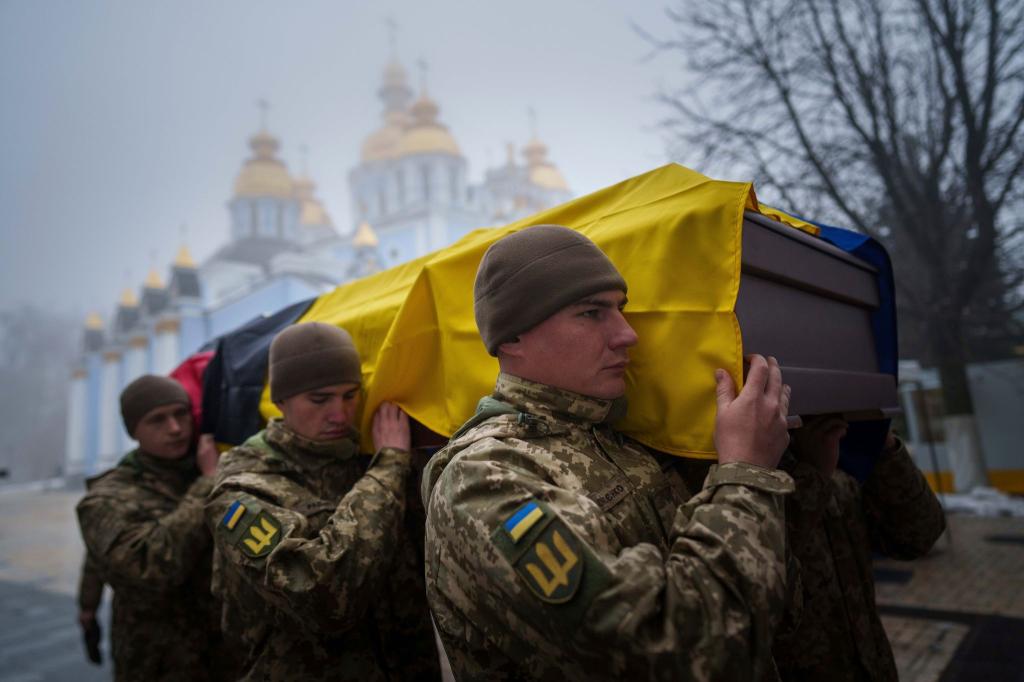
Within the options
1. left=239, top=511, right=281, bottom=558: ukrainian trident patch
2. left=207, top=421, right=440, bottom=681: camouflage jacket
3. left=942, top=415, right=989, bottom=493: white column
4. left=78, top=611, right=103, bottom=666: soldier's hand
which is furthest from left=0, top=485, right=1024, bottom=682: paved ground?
left=239, top=511, right=281, bottom=558: ukrainian trident patch

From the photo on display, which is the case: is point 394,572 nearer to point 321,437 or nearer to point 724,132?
point 321,437

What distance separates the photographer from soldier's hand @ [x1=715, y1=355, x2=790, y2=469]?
3.78 ft

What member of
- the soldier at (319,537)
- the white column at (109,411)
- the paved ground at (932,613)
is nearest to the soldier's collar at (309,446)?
the soldier at (319,537)

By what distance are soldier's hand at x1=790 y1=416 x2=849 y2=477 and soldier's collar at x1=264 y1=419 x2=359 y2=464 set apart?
1.36 meters

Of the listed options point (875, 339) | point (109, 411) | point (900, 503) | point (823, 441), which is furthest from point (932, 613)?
point (109, 411)

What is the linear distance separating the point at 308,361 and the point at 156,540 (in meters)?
1.08

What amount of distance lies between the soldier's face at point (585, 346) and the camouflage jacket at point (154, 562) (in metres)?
1.83

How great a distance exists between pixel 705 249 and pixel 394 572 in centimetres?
141

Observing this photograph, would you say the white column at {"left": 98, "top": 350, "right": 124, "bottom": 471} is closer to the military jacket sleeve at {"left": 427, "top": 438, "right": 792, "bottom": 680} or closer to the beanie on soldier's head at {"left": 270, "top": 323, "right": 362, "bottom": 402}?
the beanie on soldier's head at {"left": 270, "top": 323, "right": 362, "bottom": 402}

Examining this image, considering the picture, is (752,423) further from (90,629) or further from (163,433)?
(90,629)

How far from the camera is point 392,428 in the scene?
6.62 ft

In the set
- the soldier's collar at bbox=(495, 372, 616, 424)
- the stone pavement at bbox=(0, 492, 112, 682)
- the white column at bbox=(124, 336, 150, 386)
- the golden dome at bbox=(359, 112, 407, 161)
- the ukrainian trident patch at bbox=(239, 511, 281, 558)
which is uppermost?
the golden dome at bbox=(359, 112, 407, 161)

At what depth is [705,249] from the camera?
131cm

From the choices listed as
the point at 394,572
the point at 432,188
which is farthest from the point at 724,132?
the point at 432,188
